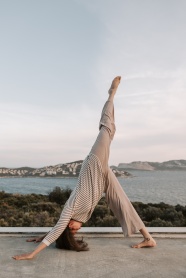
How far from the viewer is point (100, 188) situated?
3.34 metres

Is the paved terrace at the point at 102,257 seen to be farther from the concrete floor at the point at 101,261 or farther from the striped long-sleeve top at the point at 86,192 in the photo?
the striped long-sleeve top at the point at 86,192

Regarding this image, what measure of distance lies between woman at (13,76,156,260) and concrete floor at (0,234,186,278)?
0.15 m

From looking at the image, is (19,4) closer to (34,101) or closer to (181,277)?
(34,101)

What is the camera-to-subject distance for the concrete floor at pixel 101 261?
2.54 m

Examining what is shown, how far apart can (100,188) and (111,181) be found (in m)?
0.14

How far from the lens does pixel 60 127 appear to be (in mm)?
14500

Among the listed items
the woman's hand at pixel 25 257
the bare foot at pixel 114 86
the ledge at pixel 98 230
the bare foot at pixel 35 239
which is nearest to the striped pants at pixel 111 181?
the bare foot at pixel 114 86

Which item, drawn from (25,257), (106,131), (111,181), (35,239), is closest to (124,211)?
(111,181)

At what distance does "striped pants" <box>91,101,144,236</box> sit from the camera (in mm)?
3328

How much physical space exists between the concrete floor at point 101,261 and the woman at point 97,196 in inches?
5.7

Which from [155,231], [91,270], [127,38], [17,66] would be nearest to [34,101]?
[17,66]

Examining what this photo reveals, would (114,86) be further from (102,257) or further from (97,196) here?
(102,257)

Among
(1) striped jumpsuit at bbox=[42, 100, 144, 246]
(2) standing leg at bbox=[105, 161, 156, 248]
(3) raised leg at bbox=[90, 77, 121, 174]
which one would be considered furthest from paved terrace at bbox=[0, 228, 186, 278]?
(3) raised leg at bbox=[90, 77, 121, 174]

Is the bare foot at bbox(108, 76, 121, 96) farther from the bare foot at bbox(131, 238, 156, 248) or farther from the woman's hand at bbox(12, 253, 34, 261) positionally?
the woman's hand at bbox(12, 253, 34, 261)
